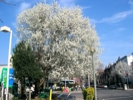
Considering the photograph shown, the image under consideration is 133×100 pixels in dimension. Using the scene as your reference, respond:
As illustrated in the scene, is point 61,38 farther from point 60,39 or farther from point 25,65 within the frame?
point 25,65

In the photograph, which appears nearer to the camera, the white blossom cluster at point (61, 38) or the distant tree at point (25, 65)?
the distant tree at point (25, 65)

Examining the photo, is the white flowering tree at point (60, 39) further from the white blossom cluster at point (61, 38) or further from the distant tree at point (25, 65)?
the distant tree at point (25, 65)

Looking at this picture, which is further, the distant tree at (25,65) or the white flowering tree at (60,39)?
the white flowering tree at (60,39)

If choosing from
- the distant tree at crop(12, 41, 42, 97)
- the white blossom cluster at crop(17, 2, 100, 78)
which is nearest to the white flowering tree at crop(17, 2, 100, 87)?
the white blossom cluster at crop(17, 2, 100, 78)

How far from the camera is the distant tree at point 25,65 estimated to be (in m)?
20.3

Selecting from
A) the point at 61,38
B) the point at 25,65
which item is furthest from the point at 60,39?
the point at 25,65

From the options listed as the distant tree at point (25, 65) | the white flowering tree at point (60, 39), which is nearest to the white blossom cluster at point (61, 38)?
the white flowering tree at point (60, 39)

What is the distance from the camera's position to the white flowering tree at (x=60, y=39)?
2116cm

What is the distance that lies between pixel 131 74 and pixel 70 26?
184 feet

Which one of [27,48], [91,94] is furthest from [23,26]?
[91,94]

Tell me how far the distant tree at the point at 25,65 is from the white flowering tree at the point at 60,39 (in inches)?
58.0

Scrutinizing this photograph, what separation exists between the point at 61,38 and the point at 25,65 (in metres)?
4.93

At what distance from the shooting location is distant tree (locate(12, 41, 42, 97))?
20266 mm

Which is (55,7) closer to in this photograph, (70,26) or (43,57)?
(70,26)
